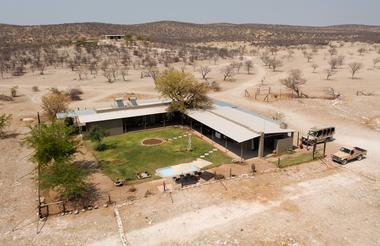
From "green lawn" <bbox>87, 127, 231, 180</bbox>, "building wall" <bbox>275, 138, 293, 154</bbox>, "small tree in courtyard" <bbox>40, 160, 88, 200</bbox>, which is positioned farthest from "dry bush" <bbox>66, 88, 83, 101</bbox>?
"building wall" <bbox>275, 138, 293, 154</bbox>

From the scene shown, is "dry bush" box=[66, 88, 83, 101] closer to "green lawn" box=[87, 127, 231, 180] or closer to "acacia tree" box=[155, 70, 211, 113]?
"acacia tree" box=[155, 70, 211, 113]

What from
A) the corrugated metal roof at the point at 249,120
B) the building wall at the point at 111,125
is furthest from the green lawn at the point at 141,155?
the corrugated metal roof at the point at 249,120

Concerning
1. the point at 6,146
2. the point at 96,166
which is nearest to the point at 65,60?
the point at 6,146

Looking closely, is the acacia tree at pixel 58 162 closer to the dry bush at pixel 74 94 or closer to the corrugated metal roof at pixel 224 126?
the corrugated metal roof at pixel 224 126

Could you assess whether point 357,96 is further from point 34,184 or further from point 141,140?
point 34,184

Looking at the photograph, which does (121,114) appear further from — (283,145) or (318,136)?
(318,136)

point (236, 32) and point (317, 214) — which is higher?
point (236, 32)

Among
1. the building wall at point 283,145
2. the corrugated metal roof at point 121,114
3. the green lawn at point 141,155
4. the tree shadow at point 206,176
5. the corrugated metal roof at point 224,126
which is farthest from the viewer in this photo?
the corrugated metal roof at point 121,114
